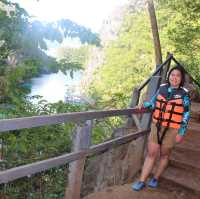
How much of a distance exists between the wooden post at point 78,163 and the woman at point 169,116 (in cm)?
118

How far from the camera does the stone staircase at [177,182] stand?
5.40 metres

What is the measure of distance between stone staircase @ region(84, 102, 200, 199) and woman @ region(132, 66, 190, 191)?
8.3 inches

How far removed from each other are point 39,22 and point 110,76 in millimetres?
21988

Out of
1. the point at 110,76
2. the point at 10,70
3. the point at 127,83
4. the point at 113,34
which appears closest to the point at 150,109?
the point at 10,70

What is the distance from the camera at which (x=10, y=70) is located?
457 cm

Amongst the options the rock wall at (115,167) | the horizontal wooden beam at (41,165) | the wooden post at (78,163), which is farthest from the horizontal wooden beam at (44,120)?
the rock wall at (115,167)

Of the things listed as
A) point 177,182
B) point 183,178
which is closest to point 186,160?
point 183,178

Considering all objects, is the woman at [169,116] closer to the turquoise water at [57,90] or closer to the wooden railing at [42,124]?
the wooden railing at [42,124]

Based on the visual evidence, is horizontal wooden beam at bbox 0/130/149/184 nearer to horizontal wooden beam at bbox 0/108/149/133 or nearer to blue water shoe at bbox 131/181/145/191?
horizontal wooden beam at bbox 0/108/149/133

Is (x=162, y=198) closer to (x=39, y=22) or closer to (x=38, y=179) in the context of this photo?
(x=38, y=179)

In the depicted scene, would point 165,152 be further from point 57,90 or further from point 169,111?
point 57,90

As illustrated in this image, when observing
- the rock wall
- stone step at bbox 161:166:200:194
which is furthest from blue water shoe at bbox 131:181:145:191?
the rock wall

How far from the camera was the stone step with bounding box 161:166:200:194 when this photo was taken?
570cm

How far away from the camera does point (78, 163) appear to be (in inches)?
179
